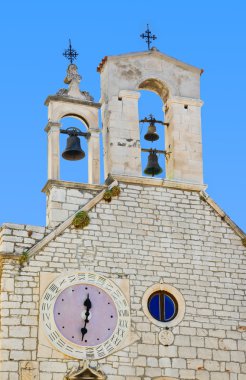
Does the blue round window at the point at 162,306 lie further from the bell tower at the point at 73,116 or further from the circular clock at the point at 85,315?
the bell tower at the point at 73,116

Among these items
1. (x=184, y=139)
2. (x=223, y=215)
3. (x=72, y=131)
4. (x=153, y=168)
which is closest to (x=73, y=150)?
(x=72, y=131)

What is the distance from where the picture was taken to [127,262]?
1758 centimetres

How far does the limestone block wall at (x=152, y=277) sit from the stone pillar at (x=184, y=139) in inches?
17.1

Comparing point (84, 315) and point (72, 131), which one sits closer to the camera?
point (84, 315)

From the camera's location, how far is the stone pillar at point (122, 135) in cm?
1853

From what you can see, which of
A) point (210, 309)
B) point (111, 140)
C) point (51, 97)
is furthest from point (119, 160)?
point (210, 309)

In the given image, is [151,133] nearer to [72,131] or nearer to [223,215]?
[72,131]

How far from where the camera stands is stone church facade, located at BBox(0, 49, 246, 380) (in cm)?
1658

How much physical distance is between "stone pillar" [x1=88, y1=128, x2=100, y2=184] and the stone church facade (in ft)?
0.08

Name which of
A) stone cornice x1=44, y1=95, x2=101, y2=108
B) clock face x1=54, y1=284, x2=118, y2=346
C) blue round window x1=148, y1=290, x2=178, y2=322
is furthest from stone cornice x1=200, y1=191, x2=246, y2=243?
clock face x1=54, y1=284, x2=118, y2=346

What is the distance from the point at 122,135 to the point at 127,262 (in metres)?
2.62

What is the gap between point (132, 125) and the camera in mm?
18938

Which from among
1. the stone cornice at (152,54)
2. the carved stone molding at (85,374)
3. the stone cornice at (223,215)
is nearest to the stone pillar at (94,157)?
the stone cornice at (152,54)

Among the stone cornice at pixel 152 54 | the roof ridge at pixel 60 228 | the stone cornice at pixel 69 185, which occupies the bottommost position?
the roof ridge at pixel 60 228
